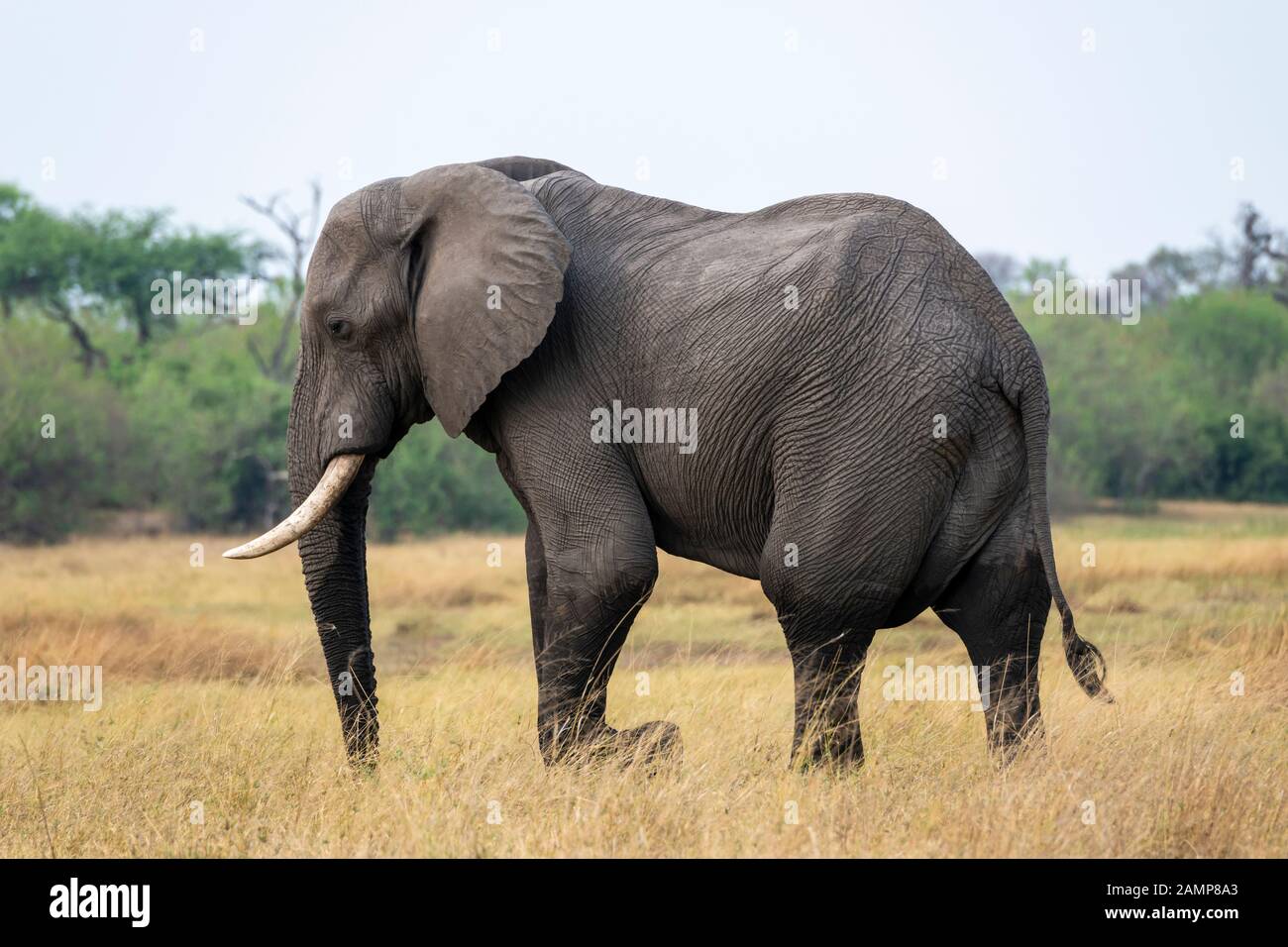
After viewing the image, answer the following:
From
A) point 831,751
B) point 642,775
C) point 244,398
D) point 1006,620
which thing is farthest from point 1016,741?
point 244,398

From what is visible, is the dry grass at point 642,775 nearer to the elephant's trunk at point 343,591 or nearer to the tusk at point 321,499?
the elephant's trunk at point 343,591

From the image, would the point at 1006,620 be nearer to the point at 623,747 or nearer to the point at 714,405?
the point at 714,405

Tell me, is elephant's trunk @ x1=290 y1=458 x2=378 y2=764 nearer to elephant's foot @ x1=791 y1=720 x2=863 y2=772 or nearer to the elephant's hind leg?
elephant's foot @ x1=791 y1=720 x2=863 y2=772

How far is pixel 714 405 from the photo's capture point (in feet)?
20.4

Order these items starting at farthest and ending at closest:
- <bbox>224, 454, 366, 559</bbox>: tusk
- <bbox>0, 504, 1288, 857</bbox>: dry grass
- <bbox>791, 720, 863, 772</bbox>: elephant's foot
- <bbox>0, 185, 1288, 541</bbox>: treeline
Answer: <bbox>0, 185, 1288, 541</bbox>: treeline
<bbox>224, 454, 366, 559</bbox>: tusk
<bbox>791, 720, 863, 772</bbox>: elephant's foot
<bbox>0, 504, 1288, 857</bbox>: dry grass

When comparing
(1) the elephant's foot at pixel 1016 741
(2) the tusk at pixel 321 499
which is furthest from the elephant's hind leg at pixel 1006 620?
(2) the tusk at pixel 321 499

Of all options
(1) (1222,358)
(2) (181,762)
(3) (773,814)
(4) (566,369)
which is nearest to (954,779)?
(3) (773,814)

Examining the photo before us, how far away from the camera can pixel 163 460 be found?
2806 centimetres

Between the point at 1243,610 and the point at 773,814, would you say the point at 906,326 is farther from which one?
the point at 1243,610

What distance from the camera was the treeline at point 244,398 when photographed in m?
27.0

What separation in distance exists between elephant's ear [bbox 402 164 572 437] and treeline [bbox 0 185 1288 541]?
13.7 m

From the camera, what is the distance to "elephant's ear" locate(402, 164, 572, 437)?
20.7 ft

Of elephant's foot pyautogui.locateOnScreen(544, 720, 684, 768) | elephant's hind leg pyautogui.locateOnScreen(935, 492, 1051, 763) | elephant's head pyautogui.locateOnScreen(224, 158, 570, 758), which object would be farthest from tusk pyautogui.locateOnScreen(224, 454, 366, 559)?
elephant's hind leg pyautogui.locateOnScreen(935, 492, 1051, 763)

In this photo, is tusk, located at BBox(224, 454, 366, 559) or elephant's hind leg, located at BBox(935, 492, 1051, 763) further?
tusk, located at BBox(224, 454, 366, 559)
